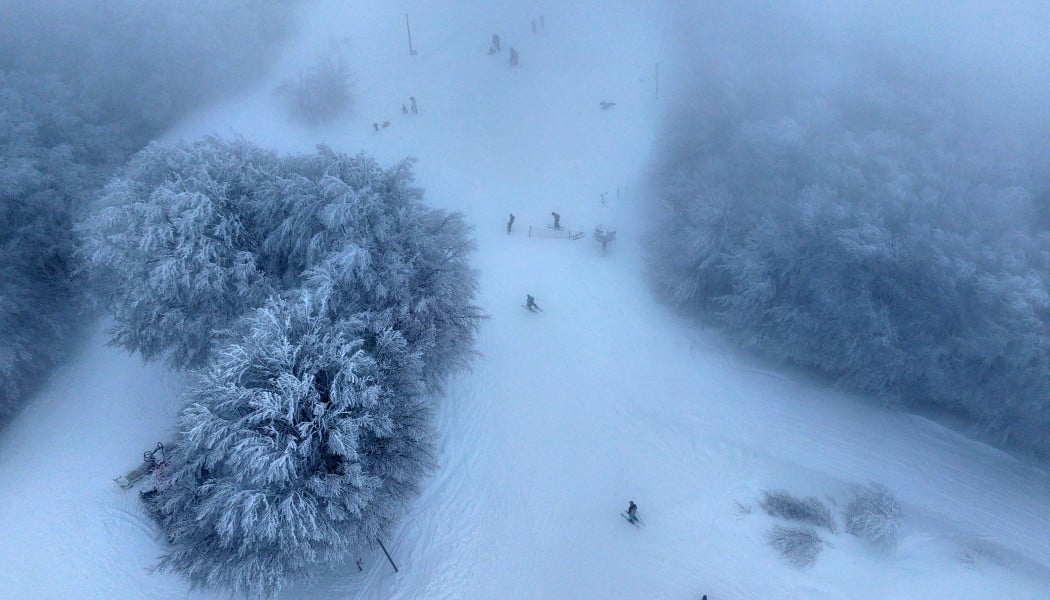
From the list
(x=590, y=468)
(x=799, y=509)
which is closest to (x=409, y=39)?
(x=590, y=468)

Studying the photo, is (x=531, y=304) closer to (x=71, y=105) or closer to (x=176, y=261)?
(x=176, y=261)

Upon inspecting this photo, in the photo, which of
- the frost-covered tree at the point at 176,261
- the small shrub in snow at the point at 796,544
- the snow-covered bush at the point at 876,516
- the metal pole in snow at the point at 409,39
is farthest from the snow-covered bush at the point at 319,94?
the snow-covered bush at the point at 876,516

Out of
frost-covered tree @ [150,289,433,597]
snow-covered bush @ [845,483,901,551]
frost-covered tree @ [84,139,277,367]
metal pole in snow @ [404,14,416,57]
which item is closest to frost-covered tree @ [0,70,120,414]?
frost-covered tree @ [84,139,277,367]

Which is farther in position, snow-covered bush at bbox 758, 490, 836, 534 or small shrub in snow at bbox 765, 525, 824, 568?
snow-covered bush at bbox 758, 490, 836, 534

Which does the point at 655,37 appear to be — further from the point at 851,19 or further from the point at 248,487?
the point at 248,487

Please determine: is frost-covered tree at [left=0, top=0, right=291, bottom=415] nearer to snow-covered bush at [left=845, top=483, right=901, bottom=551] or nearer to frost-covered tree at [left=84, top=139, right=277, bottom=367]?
frost-covered tree at [left=84, top=139, right=277, bottom=367]

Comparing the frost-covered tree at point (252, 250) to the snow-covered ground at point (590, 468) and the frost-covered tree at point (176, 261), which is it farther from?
the snow-covered ground at point (590, 468)
